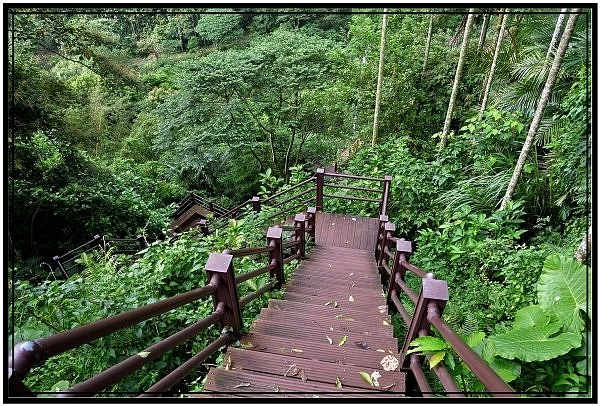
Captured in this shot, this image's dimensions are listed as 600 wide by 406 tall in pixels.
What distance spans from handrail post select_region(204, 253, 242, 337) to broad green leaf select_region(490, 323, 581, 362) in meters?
1.67

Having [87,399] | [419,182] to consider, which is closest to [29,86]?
[419,182]

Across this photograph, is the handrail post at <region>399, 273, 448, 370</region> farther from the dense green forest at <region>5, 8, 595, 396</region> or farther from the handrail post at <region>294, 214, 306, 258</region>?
the handrail post at <region>294, 214, 306, 258</region>

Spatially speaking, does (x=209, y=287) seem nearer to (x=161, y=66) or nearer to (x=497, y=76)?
(x=497, y=76)

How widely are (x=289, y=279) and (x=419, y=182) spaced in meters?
3.82

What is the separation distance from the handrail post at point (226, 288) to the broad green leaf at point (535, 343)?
167 centimetres

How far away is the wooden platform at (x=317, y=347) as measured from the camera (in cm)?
245

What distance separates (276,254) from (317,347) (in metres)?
1.45

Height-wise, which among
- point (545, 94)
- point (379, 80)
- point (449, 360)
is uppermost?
point (379, 80)

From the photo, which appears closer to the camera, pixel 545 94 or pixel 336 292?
pixel 545 94

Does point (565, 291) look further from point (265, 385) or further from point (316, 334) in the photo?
point (265, 385)

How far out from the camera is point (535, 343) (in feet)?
6.93

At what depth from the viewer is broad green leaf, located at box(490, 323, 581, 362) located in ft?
6.68

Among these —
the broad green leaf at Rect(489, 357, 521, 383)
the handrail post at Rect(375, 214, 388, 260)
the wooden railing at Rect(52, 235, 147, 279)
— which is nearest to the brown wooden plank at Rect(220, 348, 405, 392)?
the broad green leaf at Rect(489, 357, 521, 383)

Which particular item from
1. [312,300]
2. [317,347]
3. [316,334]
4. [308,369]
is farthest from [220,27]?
[308,369]
